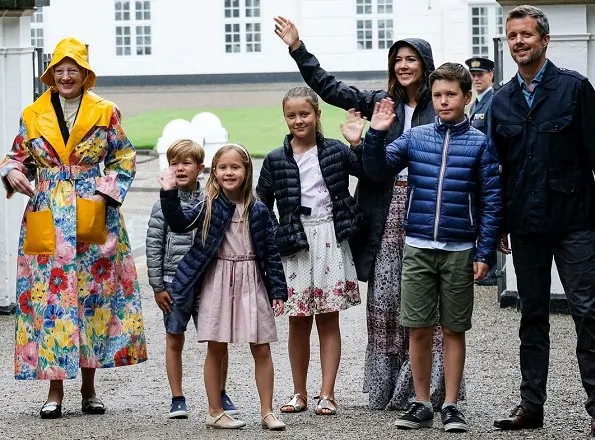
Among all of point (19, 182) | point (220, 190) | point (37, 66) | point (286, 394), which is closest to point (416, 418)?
point (286, 394)

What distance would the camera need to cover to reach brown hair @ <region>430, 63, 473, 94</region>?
7742 millimetres

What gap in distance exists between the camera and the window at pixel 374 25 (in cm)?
4794

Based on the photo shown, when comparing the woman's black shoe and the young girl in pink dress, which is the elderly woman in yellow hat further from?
the young girl in pink dress

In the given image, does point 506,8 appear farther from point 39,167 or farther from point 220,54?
point 220,54

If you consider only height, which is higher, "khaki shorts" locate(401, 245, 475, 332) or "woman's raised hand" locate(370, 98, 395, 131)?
"woman's raised hand" locate(370, 98, 395, 131)

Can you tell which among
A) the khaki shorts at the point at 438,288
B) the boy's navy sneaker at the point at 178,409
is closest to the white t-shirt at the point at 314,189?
the khaki shorts at the point at 438,288

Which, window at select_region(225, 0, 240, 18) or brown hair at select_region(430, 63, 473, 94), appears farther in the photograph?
window at select_region(225, 0, 240, 18)

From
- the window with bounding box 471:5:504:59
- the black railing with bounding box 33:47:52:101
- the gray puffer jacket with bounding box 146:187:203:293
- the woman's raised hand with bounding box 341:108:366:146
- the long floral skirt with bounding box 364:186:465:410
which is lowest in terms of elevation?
the long floral skirt with bounding box 364:186:465:410

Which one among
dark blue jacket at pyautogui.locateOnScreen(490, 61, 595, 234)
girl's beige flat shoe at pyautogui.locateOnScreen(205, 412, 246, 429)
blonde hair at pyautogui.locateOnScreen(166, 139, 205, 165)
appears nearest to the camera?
dark blue jacket at pyautogui.locateOnScreen(490, 61, 595, 234)

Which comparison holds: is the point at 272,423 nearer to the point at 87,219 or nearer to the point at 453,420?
the point at 453,420

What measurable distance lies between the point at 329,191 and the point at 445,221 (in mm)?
755

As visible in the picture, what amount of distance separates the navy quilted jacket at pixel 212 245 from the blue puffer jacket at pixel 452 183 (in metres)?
0.60

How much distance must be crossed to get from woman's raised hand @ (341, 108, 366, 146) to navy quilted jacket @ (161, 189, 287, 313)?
0.56m

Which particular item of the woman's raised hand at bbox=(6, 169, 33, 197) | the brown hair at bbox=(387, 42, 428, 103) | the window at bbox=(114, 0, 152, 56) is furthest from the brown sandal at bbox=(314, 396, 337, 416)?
the window at bbox=(114, 0, 152, 56)
